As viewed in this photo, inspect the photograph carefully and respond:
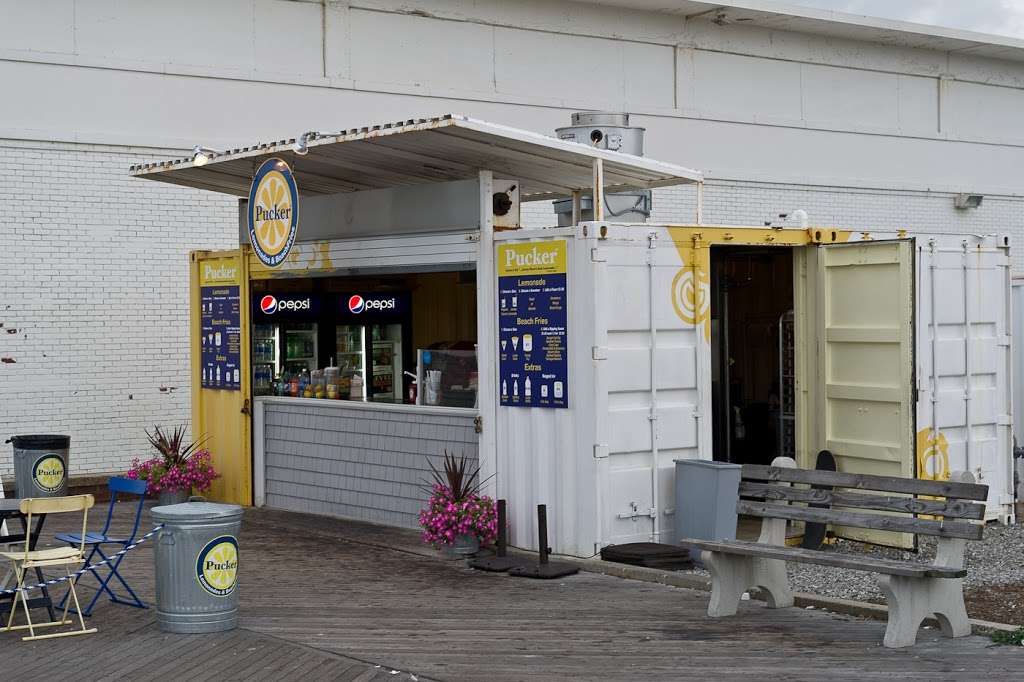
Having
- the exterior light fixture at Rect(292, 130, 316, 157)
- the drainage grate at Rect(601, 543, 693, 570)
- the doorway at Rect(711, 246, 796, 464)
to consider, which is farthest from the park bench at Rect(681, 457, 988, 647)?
the doorway at Rect(711, 246, 796, 464)

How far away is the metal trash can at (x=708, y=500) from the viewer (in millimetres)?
10922

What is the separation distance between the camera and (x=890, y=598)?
Result: 26.1 feet

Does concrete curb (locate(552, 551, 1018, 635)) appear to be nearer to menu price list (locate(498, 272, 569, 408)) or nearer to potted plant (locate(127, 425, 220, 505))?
menu price list (locate(498, 272, 569, 408))

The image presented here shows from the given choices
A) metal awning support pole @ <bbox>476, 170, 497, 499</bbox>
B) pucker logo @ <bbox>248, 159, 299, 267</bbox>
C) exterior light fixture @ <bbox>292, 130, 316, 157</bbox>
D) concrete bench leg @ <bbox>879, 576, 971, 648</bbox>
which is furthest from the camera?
pucker logo @ <bbox>248, 159, 299, 267</bbox>

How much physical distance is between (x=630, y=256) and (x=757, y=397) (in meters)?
5.63

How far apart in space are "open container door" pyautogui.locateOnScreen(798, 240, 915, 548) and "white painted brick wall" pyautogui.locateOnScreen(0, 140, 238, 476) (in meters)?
7.92

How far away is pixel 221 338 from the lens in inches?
599

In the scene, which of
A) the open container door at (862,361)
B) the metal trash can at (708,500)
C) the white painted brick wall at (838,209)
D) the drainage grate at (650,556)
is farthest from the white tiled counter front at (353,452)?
the white painted brick wall at (838,209)

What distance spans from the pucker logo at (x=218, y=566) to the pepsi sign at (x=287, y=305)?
655 centimetres

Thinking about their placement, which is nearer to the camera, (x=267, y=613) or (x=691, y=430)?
(x=267, y=613)

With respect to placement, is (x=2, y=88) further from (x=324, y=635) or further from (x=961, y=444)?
(x=961, y=444)

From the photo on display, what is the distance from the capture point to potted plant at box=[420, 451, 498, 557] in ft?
37.1

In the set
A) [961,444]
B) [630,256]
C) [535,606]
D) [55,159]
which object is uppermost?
[55,159]

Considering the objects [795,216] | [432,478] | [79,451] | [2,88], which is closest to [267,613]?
[432,478]
